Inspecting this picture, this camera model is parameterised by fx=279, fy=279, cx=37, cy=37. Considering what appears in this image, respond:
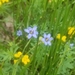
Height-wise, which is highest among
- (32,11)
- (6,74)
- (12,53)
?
(32,11)

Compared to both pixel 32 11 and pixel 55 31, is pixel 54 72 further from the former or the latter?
pixel 32 11

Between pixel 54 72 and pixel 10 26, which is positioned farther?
pixel 10 26

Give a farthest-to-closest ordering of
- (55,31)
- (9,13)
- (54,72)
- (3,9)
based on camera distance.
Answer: (9,13), (3,9), (55,31), (54,72)

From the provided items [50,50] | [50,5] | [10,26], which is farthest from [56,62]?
[10,26]

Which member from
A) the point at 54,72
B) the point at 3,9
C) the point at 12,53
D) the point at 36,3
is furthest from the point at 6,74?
the point at 36,3

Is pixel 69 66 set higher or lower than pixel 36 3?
lower

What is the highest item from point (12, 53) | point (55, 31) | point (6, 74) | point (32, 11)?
point (32, 11)

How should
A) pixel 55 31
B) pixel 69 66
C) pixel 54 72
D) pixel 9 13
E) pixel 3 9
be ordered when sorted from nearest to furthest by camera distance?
pixel 54 72 < pixel 69 66 < pixel 55 31 < pixel 3 9 < pixel 9 13

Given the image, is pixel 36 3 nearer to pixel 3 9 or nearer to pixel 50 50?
pixel 3 9

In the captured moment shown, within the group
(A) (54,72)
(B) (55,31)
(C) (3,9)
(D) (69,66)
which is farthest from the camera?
(C) (3,9)
